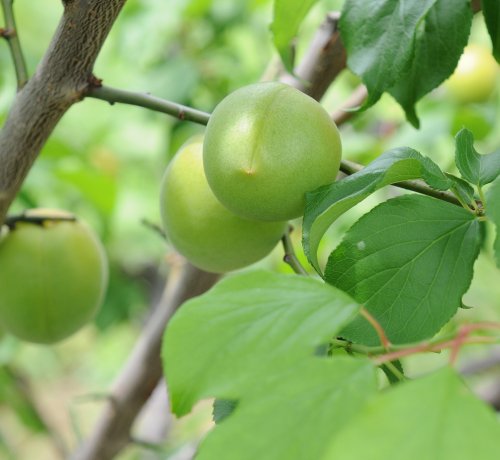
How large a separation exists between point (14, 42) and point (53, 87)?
67 mm

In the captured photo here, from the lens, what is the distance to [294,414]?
0.32m

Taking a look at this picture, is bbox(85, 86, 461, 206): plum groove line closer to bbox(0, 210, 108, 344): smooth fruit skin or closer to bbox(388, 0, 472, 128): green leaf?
bbox(388, 0, 472, 128): green leaf

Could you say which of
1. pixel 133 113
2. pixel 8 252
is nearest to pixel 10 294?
pixel 8 252

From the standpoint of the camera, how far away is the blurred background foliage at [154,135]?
1.28 metres

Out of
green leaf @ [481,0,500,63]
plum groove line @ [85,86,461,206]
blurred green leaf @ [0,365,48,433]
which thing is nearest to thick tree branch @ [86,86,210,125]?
plum groove line @ [85,86,461,206]

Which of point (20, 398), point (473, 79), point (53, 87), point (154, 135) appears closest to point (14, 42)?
point (53, 87)

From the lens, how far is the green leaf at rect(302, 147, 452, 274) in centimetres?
47

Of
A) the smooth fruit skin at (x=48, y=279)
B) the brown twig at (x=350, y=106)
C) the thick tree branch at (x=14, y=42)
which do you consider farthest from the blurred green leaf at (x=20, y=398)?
the thick tree branch at (x=14, y=42)

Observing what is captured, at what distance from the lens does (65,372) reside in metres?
3.62

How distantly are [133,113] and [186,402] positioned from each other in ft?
4.48

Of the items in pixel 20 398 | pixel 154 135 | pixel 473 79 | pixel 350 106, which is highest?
pixel 350 106

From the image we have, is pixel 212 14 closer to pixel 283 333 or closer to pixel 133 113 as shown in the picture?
pixel 133 113

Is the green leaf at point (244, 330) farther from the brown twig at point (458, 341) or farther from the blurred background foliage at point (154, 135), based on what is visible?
the blurred background foliage at point (154, 135)

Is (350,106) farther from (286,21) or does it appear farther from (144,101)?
(144,101)
